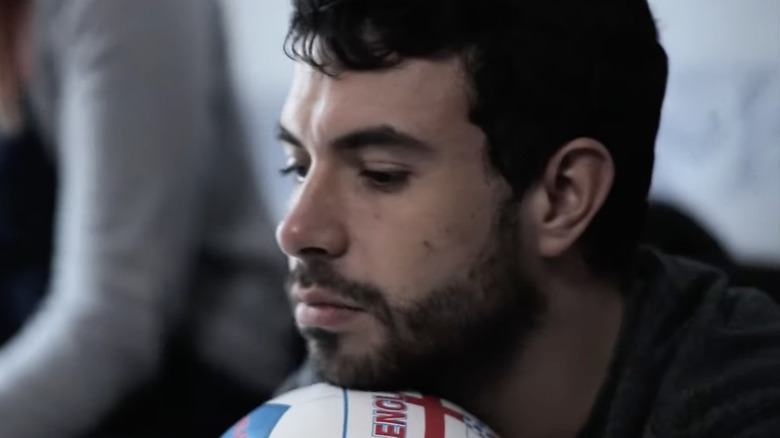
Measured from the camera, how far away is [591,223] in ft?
3.25

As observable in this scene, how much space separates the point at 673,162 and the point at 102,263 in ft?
2.82

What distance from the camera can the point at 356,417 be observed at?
820 millimetres

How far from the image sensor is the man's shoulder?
2.78 feet

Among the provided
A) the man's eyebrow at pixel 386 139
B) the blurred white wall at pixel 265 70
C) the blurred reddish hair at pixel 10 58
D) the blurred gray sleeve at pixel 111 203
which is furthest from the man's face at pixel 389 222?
the blurred white wall at pixel 265 70

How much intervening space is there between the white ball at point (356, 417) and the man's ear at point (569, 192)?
0.18 meters

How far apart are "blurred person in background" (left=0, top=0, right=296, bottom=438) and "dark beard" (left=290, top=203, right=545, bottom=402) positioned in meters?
0.36

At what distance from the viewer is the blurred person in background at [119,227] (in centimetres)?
118

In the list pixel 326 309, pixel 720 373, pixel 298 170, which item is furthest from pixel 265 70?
pixel 720 373

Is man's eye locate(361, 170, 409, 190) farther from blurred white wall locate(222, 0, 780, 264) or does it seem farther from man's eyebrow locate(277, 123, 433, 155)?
blurred white wall locate(222, 0, 780, 264)

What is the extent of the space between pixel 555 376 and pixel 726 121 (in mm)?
704

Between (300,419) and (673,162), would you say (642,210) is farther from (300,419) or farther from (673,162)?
(673,162)

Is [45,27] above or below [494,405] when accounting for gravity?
above

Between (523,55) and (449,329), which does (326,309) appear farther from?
(523,55)

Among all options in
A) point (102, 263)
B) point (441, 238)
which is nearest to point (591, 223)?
point (441, 238)
